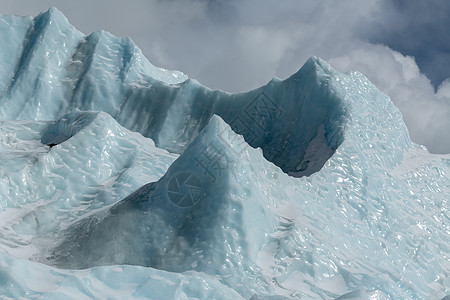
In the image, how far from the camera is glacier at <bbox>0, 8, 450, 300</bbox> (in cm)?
1005

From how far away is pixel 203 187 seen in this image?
11000 mm

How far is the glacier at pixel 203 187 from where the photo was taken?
396 inches

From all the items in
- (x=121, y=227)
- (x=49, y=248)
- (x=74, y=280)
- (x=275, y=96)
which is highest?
(x=275, y=96)

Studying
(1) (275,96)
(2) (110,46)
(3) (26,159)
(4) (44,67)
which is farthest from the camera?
(2) (110,46)

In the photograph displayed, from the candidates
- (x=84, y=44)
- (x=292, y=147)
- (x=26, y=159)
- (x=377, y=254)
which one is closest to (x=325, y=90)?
(x=292, y=147)

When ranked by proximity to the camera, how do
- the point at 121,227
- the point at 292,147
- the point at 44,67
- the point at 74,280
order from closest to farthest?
the point at 74,280 < the point at 121,227 < the point at 292,147 < the point at 44,67

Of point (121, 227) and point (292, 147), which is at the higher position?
point (292, 147)

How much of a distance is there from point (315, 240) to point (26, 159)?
7.46m

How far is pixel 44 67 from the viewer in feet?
73.8

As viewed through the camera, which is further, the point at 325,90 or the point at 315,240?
the point at 325,90

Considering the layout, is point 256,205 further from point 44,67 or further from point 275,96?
point 44,67

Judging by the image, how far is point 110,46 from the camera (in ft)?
78.8

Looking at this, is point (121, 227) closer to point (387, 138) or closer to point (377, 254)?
point (377, 254)

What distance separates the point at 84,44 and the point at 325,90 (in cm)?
1129
